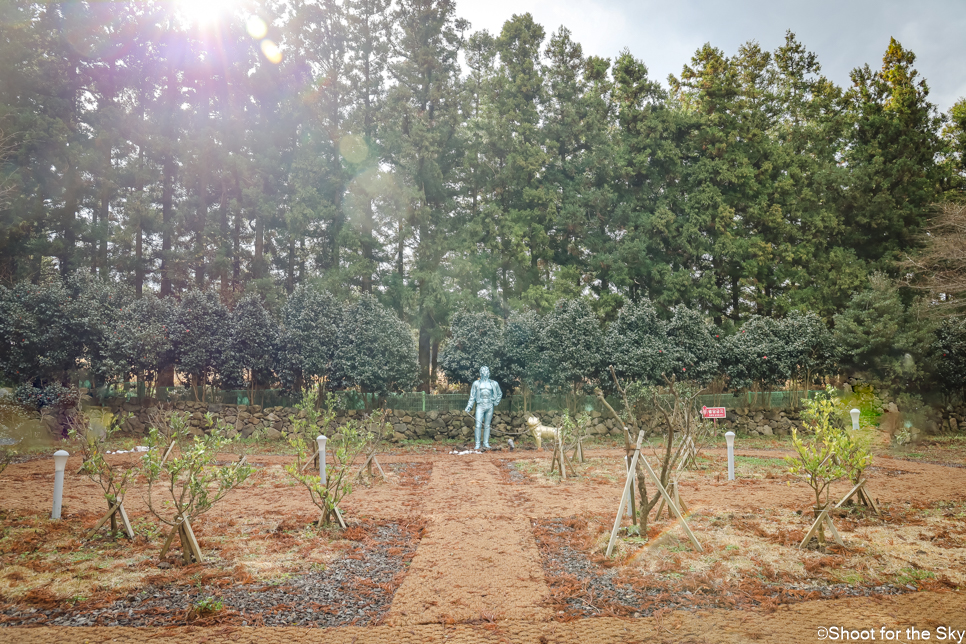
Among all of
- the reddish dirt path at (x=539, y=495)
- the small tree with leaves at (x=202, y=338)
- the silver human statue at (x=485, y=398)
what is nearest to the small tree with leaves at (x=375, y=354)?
the silver human statue at (x=485, y=398)

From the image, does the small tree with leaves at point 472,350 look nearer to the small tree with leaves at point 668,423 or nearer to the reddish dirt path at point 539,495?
the small tree with leaves at point 668,423

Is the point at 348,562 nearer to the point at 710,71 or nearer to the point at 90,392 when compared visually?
the point at 90,392

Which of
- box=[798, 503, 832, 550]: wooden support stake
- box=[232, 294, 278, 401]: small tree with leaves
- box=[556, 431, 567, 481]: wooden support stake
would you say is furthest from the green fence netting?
box=[798, 503, 832, 550]: wooden support stake

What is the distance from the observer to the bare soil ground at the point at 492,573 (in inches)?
154

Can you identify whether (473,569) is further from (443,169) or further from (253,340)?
(443,169)

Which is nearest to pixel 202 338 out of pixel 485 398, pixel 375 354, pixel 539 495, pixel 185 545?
pixel 375 354

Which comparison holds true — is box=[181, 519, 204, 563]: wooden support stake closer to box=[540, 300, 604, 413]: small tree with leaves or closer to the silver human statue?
the silver human statue

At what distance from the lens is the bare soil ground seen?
12.9 feet

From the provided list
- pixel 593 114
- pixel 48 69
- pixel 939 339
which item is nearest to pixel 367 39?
pixel 593 114

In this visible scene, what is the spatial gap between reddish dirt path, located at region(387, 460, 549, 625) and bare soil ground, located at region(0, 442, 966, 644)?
26 millimetres

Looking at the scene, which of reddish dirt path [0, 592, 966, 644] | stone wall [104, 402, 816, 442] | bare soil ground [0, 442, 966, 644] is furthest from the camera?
stone wall [104, 402, 816, 442]

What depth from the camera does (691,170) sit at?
80.1ft

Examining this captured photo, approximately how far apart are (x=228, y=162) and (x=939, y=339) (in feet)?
89.4

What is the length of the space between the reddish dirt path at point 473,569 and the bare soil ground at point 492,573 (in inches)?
1.0
